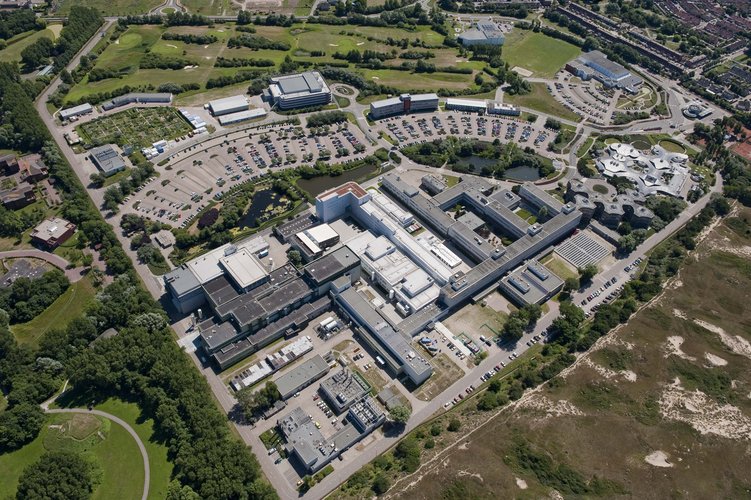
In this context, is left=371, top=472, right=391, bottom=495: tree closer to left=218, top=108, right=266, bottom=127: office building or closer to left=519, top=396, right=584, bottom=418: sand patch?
left=519, top=396, right=584, bottom=418: sand patch

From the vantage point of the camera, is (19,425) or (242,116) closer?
(19,425)

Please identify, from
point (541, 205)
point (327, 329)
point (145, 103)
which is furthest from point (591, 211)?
point (145, 103)

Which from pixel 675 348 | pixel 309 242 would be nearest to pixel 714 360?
pixel 675 348

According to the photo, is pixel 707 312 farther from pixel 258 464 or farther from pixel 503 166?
pixel 258 464

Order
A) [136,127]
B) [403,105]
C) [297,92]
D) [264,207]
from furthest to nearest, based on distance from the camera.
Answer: [297,92]
[403,105]
[136,127]
[264,207]

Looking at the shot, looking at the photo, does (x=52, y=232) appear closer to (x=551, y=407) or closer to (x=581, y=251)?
(x=551, y=407)
